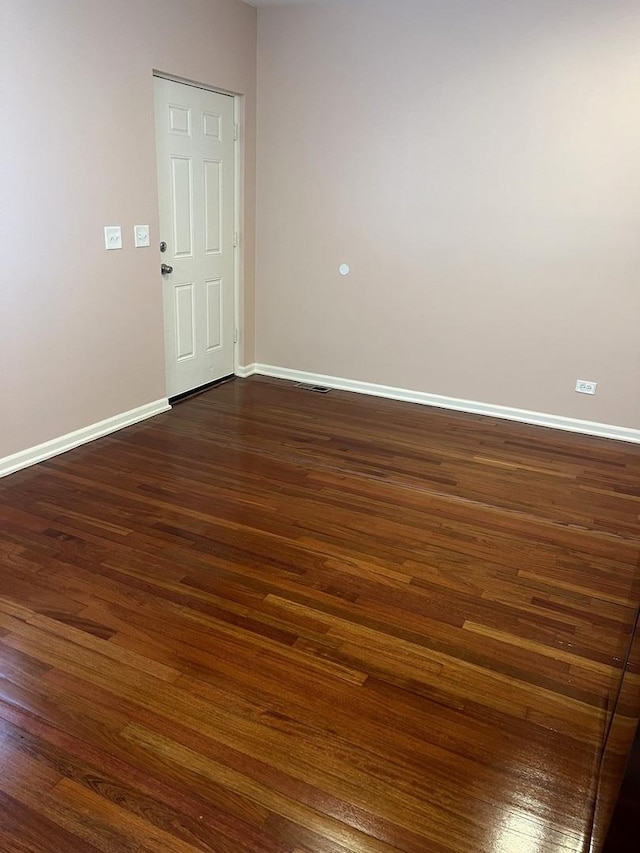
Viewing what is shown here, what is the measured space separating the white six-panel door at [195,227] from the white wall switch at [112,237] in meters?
0.39

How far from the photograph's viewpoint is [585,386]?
429 cm

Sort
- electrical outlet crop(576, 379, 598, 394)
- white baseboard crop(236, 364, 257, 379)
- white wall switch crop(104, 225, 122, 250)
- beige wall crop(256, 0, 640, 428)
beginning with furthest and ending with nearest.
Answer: white baseboard crop(236, 364, 257, 379) < electrical outlet crop(576, 379, 598, 394) < beige wall crop(256, 0, 640, 428) < white wall switch crop(104, 225, 122, 250)

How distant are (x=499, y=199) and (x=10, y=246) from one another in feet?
9.87

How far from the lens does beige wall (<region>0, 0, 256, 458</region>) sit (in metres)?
3.11

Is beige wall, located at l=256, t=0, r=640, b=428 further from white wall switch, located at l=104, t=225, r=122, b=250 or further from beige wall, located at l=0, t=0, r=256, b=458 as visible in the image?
white wall switch, located at l=104, t=225, r=122, b=250

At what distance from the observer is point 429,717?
1.91m

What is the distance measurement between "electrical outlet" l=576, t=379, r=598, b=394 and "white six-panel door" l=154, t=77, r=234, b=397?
8.74 ft

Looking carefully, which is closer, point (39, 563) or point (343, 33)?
point (39, 563)

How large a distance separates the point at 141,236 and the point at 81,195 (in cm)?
51

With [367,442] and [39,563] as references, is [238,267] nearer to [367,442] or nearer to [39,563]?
[367,442]

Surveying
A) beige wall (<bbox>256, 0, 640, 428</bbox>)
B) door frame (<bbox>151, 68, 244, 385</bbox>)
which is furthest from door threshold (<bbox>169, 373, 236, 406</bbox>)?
beige wall (<bbox>256, 0, 640, 428</bbox>)

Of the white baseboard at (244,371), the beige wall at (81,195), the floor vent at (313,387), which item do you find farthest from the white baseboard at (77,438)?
the floor vent at (313,387)

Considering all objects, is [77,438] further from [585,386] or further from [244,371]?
[585,386]

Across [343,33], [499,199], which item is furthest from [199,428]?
[343,33]
